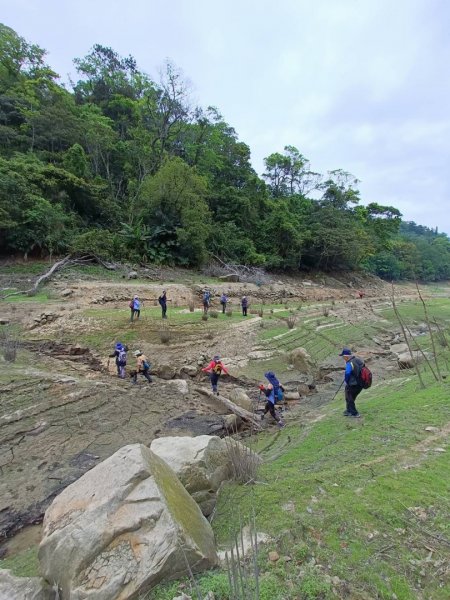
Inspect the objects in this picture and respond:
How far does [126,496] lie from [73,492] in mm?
772

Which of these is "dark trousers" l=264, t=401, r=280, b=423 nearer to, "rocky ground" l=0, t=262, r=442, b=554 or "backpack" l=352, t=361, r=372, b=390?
"rocky ground" l=0, t=262, r=442, b=554

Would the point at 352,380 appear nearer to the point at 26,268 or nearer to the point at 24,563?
the point at 24,563

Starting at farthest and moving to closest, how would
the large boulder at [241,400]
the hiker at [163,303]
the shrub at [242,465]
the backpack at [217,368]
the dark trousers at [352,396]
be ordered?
1. the hiker at [163,303]
2. the backpack at [217,368]
3. the large boulder at [241,400]
4. the dark trousers at [352,396]
5. the shrub at [242,465]

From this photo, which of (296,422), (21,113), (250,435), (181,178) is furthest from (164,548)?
(21,113)

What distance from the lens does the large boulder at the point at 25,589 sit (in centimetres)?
319

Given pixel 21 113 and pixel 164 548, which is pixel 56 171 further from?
pixel 164 548

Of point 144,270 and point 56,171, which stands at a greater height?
point 56,171

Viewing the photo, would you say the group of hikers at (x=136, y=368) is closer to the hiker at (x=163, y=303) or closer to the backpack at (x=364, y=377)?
the hiker at (x=163, y=303)

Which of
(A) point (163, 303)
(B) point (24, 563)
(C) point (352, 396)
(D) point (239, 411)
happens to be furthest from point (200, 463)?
(A) point (163, 303)

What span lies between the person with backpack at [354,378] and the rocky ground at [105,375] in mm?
1627

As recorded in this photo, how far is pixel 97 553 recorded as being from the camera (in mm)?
3145

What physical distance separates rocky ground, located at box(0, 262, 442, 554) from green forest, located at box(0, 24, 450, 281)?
5.78 m

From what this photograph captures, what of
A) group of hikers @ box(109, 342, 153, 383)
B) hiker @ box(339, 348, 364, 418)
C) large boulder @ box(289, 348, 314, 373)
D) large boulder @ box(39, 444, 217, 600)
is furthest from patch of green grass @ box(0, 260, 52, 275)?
large boulder @ box(39, 444, 217, 600)

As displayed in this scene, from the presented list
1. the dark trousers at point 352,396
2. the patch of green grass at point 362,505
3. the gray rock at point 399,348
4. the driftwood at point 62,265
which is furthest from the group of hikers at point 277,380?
the driftwood at point 62,265
